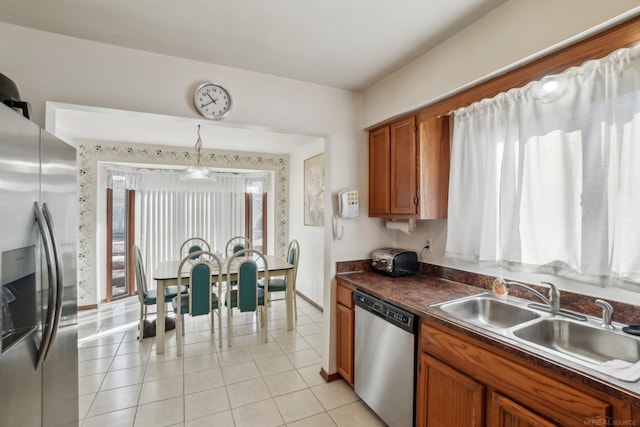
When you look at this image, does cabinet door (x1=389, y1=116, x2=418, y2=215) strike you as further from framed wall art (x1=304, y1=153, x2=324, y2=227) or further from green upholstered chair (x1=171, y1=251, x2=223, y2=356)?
green upholstered chair (x1=171, y1=251, x2=223, y2=356)

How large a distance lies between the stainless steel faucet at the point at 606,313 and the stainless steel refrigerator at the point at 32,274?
223cm

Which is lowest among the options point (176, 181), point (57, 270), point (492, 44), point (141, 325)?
point (141, 325)

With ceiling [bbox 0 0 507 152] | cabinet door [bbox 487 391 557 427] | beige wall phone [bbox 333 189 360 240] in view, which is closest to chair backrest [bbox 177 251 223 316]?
beige wall phone [bbox 333 189 360 240]

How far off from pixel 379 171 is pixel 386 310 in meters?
1.14

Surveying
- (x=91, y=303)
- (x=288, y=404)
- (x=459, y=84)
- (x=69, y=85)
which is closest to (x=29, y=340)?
(x=69, y=85)

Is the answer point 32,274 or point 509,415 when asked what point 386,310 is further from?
point 32,274

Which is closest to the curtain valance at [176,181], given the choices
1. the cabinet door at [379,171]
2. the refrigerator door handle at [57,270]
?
the cabinet door at [379,171]

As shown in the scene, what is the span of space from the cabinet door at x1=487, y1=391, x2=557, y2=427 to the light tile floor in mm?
985

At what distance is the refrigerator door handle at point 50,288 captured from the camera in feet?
3.57

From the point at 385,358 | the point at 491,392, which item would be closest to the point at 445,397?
the point at 491,392

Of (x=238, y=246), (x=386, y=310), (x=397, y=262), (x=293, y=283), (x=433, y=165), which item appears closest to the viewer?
(x=386, y=310)

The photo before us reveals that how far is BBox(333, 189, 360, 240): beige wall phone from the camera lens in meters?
2.39

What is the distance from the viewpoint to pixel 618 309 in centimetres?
134

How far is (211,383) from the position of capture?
94.4 inches
